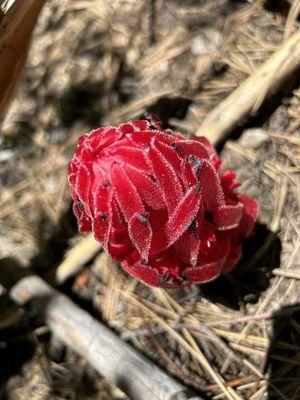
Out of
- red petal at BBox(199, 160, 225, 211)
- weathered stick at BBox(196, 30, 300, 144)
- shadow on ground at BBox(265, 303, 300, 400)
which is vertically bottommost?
shadow on ground at BBox(265, 303, 300, 400)

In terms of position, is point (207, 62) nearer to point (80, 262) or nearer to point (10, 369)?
point (80, 262)

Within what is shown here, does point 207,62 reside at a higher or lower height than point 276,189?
higher

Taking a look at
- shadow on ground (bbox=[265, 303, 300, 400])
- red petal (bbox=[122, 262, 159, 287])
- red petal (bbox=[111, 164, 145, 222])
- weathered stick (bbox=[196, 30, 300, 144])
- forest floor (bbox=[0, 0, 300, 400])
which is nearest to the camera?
red petal (bbox=[111, 164, 145, 222])

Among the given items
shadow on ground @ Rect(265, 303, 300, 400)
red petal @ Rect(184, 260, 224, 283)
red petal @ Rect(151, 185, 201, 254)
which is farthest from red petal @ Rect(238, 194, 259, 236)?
red petal @ Rect(151, 185, 201, 254)

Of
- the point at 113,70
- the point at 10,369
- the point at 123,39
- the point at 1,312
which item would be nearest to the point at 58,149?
the point at 113,70

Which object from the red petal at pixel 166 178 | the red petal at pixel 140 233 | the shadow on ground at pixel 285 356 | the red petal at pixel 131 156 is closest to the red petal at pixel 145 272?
the red petal at pixel 140 233

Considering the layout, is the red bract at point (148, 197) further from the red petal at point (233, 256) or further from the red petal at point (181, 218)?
the red petal at point (233, 256)

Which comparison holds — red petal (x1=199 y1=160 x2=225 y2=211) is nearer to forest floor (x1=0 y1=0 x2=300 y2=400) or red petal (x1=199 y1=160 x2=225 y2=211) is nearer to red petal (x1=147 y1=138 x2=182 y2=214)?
red petal (x1=147 y1=138 x2=182 y2=214)

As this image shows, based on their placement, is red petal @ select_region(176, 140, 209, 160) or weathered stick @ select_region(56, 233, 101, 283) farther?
weathered stick @ select_region(56, 233, 101, 283)
